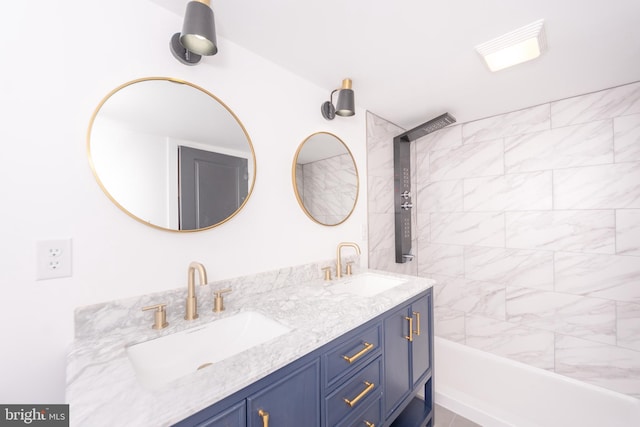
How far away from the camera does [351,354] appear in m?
1.05

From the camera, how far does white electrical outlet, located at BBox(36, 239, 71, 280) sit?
81cm

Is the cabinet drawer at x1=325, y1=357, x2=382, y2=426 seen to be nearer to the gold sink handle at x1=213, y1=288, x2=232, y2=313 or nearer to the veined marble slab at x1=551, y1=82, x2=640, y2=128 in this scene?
the gold sink handle at x1=213, y1=288, x2=232, y2=313

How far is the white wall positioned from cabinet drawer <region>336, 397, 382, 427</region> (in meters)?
0.83

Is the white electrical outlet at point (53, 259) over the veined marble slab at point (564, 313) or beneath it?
over

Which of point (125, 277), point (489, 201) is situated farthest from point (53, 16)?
point (489, 201)

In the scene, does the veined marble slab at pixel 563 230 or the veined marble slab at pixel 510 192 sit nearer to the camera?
the veined marble slab at pixel 563 230

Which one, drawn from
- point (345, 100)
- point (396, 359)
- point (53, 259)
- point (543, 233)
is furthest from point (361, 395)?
point (543, 233)

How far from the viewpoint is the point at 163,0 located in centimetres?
105

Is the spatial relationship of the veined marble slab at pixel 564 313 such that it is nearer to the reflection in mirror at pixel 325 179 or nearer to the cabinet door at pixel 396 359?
the cabinet door at pixel 396 359

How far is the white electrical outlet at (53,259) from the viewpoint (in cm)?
81

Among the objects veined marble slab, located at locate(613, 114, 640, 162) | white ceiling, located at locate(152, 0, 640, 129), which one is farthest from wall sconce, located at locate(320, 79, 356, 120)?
veined marble slab, located at locate(613, 114, 640, 162)

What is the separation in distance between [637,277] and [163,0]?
3.16m

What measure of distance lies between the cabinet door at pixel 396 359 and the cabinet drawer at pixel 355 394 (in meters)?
0.09

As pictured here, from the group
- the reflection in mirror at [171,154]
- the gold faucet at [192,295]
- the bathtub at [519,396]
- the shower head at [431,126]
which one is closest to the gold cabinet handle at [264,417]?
the gold faucet at [192,295]
